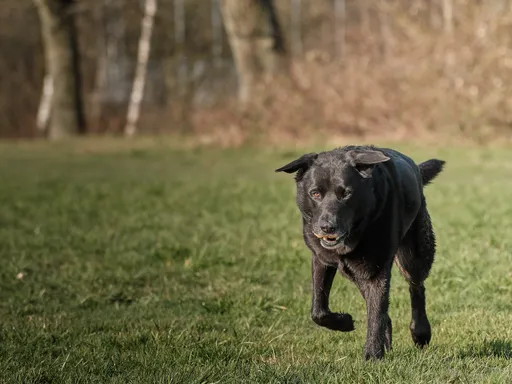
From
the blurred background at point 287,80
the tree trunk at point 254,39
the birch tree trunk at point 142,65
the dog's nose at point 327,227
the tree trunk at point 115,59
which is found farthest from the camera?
the tree trunk at point 115,59

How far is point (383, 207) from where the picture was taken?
5.13m

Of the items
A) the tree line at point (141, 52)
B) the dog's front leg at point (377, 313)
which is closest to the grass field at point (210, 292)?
the dog's front leg at point (377, 313)

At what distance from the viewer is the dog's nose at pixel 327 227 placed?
4.88m

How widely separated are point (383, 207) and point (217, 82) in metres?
31.4

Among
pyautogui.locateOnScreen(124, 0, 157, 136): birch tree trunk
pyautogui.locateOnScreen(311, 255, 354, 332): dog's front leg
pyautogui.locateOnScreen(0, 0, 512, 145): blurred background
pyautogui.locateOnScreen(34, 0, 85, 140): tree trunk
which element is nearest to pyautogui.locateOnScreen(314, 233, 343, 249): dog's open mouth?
pyautogui.locateOnScreen(311, 255, 354, 332): dog's front leg

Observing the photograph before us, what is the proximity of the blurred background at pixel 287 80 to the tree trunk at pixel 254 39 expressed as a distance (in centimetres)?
3

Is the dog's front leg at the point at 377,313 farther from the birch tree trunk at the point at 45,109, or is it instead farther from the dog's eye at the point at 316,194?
the birch tree trunk at the point at 45,109

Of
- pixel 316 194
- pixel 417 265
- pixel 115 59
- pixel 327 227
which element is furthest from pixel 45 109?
pixel 327 227

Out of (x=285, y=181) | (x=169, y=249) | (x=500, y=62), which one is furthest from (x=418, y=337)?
(x=500, y=62)

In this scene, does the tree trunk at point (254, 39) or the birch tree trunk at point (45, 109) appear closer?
the tree trunk at point (254, 39)

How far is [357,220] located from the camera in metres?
5.00

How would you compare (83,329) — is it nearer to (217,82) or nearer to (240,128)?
(240,128)

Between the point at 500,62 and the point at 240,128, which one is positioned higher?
the point at 500,62

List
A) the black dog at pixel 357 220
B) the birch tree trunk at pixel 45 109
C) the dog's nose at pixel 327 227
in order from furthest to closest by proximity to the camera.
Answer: the birch tree trunk at pixel 45 109 < the black dog at pixel 357 220 < the dog's nose at pixel 327 227
